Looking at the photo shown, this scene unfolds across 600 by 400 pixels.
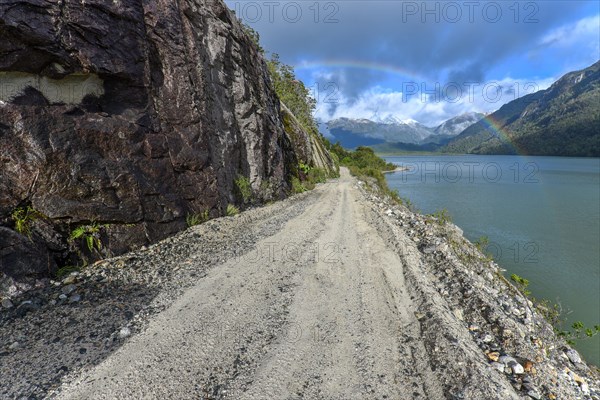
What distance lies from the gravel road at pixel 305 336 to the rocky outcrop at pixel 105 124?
1177 mm

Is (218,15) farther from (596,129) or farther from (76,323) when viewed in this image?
(596,129)

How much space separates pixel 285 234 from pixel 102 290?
17.3ft

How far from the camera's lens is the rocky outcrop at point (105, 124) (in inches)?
236

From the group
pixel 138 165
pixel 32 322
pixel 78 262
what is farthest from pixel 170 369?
pixel 138 165

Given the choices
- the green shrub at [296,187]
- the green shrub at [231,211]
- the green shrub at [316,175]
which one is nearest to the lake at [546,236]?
the green shrub at [316,175]

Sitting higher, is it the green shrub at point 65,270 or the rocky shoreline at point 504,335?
the green shrub at point 65,270

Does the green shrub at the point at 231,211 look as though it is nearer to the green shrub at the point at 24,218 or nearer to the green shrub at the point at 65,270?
the green shrub at the point at 65,270

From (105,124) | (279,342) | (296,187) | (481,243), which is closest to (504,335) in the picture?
(279,342)

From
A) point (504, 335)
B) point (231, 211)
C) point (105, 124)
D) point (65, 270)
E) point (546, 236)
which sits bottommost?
point (546, 236)

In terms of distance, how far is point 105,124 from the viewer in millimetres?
7211

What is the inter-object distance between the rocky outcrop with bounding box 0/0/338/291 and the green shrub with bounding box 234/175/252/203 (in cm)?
84

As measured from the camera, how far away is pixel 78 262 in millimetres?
6125

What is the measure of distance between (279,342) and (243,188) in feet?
28.4

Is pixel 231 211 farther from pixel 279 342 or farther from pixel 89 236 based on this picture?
pixel 279 342
